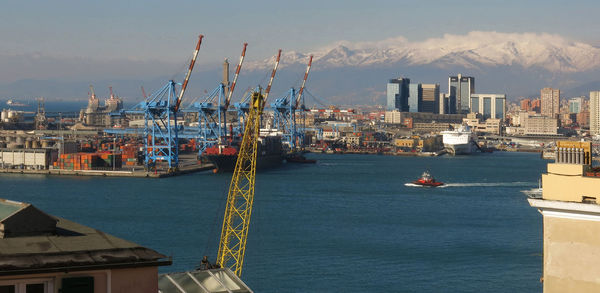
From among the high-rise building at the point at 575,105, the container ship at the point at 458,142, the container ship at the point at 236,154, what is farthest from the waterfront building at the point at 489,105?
the container ship at the point at 236,154

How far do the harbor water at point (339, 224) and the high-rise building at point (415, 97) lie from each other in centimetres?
9569

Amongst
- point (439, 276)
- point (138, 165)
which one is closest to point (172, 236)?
point (439, 276)

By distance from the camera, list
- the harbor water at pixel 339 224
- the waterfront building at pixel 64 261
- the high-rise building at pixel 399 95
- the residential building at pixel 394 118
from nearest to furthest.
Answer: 1. the waterfront building at pixel 64 261
2. the harbor water at pixel 339 224
3. the residential building at pixel 394 118
4. the high-rise building at pixel 399 95

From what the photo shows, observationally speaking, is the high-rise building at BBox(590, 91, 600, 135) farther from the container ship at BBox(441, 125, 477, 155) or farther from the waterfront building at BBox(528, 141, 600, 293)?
the waterfront building at BBox(528, 141, 600, 293)

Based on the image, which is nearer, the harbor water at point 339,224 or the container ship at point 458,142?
the harbor water at point 339,224

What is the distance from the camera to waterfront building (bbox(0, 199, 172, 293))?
2492 mm

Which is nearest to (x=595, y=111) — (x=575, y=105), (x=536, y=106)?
(x=575, y=105)

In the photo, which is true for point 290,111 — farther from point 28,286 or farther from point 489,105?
point 489,105

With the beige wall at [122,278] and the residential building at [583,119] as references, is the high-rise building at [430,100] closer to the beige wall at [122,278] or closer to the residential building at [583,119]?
the residential building at [583,119]

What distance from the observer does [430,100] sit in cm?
13475

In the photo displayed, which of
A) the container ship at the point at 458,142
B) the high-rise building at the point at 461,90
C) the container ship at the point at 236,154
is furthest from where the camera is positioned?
the high-rise building at the point at 461,90

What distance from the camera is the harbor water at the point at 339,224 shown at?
49.3 ft

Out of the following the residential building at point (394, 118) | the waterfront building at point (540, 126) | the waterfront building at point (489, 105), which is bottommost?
the waterfront building at point (540, 126)

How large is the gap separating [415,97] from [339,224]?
11527cm
